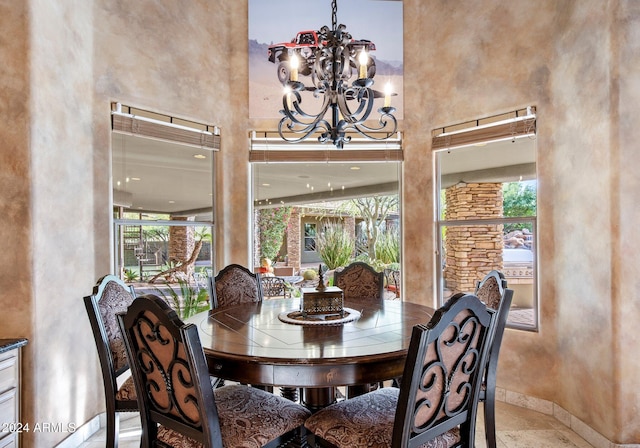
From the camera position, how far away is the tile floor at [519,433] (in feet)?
8.27

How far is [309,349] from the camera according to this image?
1708 mm

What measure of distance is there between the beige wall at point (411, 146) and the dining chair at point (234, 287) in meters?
0.58

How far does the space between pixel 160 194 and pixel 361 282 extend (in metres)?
1.90

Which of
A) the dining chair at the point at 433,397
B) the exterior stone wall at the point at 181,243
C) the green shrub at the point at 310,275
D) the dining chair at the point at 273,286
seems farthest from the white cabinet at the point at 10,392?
the green shrub at the point at 310,275

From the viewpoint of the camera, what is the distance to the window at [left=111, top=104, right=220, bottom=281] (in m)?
3.08

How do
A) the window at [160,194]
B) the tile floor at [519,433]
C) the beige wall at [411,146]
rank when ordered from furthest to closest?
1. the window at [160,194]
2. the tile floor at [519,433]
3. the beige wall at [411,146]

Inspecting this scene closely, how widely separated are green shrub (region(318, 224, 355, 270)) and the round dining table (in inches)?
59.4

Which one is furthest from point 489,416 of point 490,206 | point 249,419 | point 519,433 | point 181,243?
point 181,243

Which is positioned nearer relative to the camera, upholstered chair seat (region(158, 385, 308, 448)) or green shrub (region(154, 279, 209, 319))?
upholstered chair seat (region(158, 385, 308, 448))

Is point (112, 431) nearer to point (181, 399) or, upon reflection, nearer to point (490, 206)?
→ point (181, 399)

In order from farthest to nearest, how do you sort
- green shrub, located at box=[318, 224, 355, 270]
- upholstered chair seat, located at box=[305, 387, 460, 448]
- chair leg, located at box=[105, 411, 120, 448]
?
green shrub, located at box=[318, 224, 355, 270] < chair leg, located at box=[105, 411, 120, 448] < upholstered chair seat, located at box=[305, 387, 460, 448]

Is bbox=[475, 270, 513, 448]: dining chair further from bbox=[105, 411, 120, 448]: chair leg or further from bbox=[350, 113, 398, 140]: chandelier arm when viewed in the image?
bbox=[105, 411, 120, 448]: chair leg

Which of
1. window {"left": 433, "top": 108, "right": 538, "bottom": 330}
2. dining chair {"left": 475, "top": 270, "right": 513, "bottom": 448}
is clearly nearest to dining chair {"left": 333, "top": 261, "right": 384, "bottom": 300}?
window {"left": 433, "top": 108, "right": 538, "bottom": 330}

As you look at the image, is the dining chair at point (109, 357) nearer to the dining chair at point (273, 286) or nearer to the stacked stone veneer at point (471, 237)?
the dining chair at point (273, 286)
